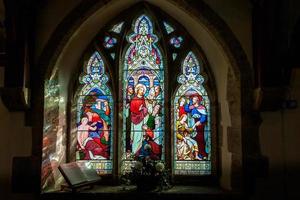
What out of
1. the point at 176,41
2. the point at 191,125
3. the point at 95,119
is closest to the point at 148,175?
the point at 191,125

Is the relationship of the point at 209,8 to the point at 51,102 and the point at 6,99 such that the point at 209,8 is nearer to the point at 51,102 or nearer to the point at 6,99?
the point at 51,102

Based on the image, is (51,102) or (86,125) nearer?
(51,102)

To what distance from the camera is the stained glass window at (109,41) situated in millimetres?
5860

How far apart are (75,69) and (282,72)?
2930mm

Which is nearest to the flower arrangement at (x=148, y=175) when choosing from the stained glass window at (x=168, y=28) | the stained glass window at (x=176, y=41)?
the stained glass window at (x=176, y=41)

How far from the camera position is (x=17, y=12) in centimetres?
454

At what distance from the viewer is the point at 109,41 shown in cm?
588

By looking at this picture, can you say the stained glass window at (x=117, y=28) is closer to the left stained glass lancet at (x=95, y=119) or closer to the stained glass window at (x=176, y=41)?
the left stained glass lancet at (x=95, y=119)

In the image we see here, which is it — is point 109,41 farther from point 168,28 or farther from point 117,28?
point 168,28

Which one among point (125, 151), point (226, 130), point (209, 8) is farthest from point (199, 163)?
point (209, 8)

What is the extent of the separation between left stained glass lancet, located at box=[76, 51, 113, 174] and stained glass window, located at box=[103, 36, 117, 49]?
19 centimetres

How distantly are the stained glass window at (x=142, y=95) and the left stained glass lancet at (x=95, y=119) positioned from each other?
0.82ft

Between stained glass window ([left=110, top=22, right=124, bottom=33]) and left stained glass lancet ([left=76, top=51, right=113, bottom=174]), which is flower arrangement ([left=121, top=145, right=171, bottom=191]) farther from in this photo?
stained glass window ([left=110, top=22, right=124, bottom=33])

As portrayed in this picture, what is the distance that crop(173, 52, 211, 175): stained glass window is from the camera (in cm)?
562
